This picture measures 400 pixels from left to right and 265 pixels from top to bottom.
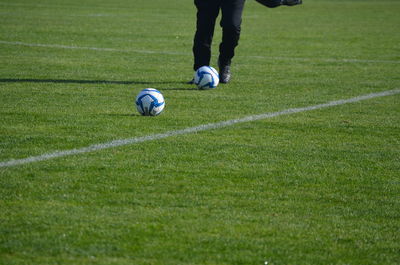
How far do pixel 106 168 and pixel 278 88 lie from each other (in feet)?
15.9

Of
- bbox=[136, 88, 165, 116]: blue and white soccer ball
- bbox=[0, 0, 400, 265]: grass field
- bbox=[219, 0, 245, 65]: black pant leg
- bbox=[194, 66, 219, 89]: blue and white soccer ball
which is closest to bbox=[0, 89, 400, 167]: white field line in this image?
bbox=[0, 0, 400, 265]: grass field

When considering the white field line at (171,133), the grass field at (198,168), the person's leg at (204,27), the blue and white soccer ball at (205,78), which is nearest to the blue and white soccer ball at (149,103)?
the grass field at (198,168)

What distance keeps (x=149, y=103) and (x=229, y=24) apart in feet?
8.92

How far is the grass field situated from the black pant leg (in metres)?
0.49

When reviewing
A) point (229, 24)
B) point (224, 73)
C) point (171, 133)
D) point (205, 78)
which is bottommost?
point (224, 73)

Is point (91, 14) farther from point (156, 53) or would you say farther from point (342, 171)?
point (342, 171)

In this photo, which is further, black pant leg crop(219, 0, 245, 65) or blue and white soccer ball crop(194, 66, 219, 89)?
black pant leg crop(219, 0, 245, 65)

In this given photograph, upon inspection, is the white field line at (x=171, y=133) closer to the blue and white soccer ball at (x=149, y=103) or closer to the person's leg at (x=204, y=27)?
the blue and white soccer ball at (x=149, y=103)

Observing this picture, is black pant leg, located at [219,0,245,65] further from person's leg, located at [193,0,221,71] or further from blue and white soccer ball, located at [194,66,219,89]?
blue and white soccer ball, located at [194,66,219,89]

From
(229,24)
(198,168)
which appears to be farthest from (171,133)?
(229,24)

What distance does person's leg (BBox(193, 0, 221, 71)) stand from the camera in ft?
32.9

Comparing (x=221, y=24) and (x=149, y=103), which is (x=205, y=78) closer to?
(x=221, y=24)

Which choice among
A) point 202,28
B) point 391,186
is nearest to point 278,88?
point 202,28

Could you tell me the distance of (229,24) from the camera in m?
9.97
